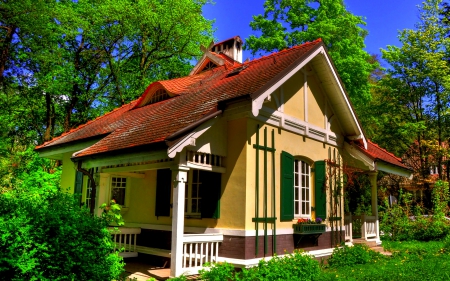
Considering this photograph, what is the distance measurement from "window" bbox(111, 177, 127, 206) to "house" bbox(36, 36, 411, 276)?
0.11 feet

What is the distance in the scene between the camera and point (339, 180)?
12328 millimetres

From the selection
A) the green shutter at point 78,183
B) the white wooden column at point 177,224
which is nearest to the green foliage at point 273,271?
the white wooden column at point 177,224

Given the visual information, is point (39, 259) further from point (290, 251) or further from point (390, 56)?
point (390, 56)

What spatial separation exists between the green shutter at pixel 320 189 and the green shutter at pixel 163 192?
4.29m

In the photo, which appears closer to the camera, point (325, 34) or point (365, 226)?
point (365, 226)

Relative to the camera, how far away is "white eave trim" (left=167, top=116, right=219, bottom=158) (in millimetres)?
7327

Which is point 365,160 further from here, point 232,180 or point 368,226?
point 232,180

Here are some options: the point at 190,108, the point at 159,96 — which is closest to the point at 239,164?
the point at 190,108

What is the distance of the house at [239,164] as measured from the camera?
27.1ft

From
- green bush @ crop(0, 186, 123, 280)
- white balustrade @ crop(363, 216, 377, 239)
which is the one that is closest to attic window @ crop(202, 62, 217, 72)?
white balustrade @ crop(363, 216, 377, 239)

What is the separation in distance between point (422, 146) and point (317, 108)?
46.2 ft

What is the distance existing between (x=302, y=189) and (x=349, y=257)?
235 cm

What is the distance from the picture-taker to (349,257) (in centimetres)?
1089

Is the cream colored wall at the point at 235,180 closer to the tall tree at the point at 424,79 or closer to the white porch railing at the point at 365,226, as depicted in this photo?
the white porch railing at the point at 365,226
